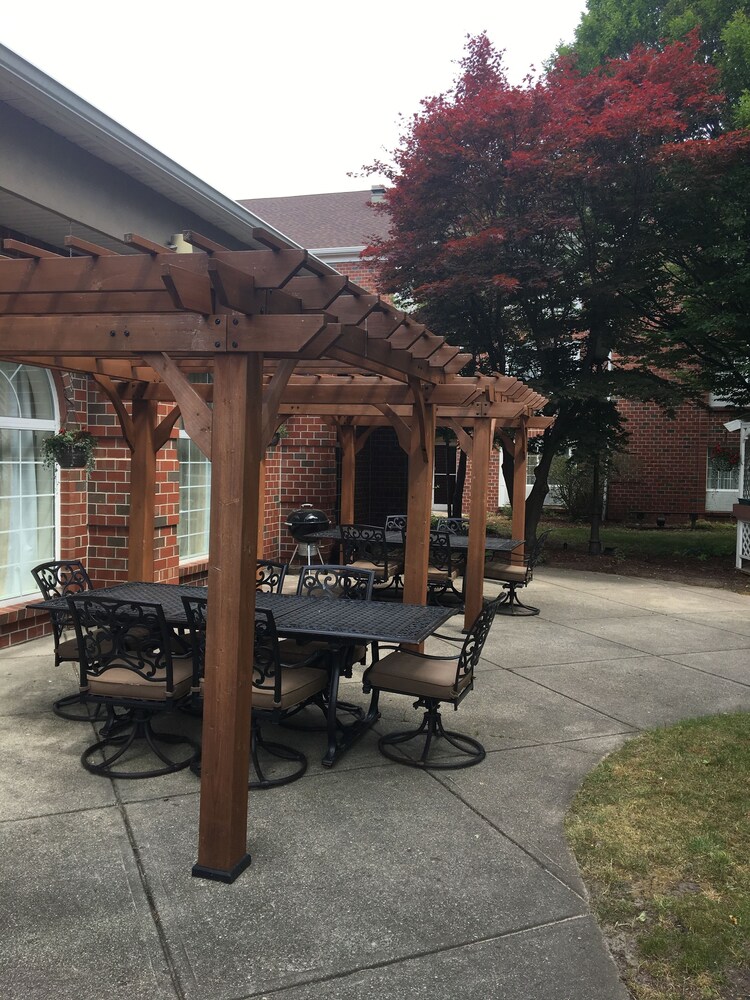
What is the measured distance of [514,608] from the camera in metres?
9.20

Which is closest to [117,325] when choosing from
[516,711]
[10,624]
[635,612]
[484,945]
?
[484,945]

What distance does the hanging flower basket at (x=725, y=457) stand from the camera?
59.5 feet

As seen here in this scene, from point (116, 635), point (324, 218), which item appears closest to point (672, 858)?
point (116, 635)

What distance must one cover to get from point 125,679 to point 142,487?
7.90 feet

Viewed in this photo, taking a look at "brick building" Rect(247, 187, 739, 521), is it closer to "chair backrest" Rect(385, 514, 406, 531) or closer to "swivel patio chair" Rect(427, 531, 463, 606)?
"chair backrest" Rect(385, 514, 406, 531)

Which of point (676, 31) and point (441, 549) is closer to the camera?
point (441, 549)

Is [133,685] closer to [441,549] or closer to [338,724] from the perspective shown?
[338,724]

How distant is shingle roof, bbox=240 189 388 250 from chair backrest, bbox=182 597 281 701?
13.6 m

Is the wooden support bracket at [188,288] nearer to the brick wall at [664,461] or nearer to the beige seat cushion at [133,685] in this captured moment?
the beige seat cushion at [133,685]

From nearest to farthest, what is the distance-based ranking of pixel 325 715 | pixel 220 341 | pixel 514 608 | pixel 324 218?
pixel 220 341, pixel 325 715, pixel 514 608, pixel 324 218

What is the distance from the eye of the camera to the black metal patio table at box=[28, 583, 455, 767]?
172 inches

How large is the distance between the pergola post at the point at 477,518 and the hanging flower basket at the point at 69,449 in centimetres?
366

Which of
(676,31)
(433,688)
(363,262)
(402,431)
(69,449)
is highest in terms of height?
(676,31)

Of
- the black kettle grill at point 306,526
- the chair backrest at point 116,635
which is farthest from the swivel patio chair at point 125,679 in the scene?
the black kettle grill at point 306,526
